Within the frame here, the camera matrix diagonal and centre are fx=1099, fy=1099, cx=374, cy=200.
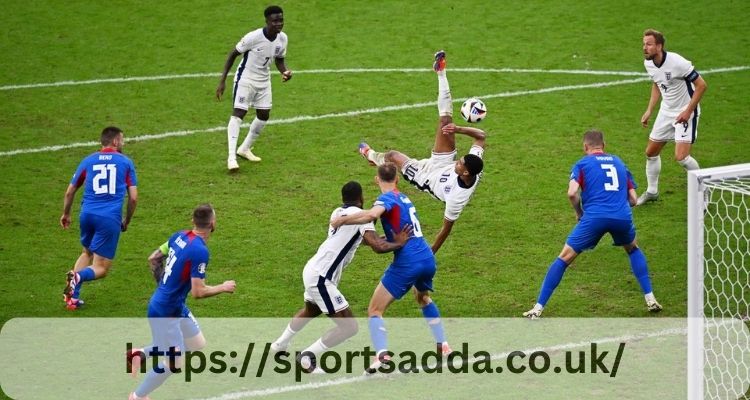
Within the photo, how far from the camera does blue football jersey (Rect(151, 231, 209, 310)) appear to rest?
9844 mm

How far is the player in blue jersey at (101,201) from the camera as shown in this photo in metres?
12.1

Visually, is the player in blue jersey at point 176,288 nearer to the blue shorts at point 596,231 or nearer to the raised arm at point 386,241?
the raised arm at point 386,241

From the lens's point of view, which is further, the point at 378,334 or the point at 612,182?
the point at 612,182

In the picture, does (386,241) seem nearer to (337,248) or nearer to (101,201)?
(337,248)

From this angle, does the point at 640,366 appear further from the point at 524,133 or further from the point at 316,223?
the point at 524,133

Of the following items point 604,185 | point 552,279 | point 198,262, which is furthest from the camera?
point 552,279

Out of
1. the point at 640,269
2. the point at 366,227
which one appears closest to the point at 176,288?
the point at 366,227

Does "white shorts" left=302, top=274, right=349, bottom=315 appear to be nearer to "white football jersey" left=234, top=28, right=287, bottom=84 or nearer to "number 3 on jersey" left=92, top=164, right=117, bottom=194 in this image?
"number 3 on jersey" left=92, top=164, right=117, bottom=194

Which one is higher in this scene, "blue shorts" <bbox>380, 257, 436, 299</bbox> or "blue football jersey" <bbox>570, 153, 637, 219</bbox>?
"blue football jersey" <bbox>570, 153, 637, 219</bbox>

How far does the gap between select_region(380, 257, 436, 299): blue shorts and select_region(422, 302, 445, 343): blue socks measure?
0.35 meters

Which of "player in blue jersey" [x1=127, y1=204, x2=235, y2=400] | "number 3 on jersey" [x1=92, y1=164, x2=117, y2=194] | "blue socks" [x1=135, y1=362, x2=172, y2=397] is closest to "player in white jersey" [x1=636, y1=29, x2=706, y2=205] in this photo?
"number 3 on jersey" [x1=92, y1=164, x2=117, y2=194]

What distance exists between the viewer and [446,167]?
13.7 meters

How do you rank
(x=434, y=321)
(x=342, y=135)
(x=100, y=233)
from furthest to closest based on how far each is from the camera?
(x=342, y=135) < (x=100, y=233) < (x=434, y=321)

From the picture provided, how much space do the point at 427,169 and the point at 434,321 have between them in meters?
3.17
